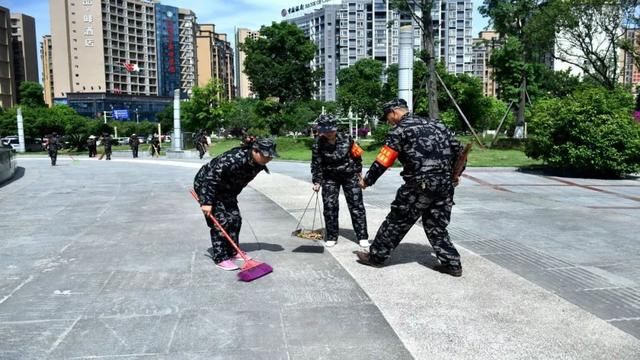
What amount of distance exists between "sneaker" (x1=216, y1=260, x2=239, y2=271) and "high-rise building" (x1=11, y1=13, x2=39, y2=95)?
395 ft

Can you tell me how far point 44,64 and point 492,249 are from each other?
153222 mm

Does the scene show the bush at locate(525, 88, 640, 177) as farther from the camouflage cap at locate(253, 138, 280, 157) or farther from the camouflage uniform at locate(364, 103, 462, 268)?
the camouflage cap at locate(253, 138, 280, 157)

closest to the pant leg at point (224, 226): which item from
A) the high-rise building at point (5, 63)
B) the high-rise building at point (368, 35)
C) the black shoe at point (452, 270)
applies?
the black shoe at point (452, 270)

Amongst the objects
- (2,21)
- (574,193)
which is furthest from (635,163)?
(2,21)

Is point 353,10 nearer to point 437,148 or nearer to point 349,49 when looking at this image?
point 349,49

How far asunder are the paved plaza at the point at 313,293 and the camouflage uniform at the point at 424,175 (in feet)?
1.40

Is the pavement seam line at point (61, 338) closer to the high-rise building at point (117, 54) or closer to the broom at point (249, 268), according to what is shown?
the broom at point (249, 268)

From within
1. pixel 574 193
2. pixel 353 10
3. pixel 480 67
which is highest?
pixel 353 10

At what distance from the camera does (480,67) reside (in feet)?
407

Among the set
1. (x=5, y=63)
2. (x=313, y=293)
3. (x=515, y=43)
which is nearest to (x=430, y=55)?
(x=515, y=43)

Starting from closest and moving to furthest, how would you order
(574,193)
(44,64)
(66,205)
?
(66,205), (574,193), (44,64)

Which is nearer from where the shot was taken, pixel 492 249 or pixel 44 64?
pixel 492 249

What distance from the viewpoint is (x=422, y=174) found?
15.1ft

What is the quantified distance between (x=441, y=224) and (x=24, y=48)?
130469 mm
